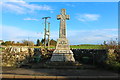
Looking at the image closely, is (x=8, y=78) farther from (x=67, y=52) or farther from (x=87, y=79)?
(x=67, y=52)

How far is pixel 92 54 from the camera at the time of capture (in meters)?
12.5

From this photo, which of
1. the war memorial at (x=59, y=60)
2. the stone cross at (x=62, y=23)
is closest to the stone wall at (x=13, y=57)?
the war memorial at (x=59, y=60)

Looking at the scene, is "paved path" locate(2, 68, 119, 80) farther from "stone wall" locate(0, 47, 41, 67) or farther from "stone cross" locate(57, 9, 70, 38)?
"stone cross" locate(57, 9, 70, 38)

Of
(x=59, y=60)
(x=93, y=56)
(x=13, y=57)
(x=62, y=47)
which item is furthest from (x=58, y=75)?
(x=93, y=56)

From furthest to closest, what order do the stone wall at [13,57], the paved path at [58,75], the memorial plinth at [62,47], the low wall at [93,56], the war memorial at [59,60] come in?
the memorial plinth at [62,47] → the low wall at [93,56] → the stone wall at [13,57] → the war memorial at [59,60] → the paved path at [58,75]

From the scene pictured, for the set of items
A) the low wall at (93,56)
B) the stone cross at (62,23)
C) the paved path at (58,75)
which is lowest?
the paved path at (58,75)

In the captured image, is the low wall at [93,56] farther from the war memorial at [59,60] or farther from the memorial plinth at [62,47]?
the memorial plinth at [62,47]

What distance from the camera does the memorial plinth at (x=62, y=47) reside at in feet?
35.0

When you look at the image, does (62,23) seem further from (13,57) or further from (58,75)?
(58,75)

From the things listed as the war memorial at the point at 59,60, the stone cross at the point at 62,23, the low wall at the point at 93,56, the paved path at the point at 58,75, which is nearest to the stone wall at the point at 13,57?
the war memorial at the point at 59,60

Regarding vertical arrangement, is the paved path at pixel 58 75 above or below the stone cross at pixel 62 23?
below

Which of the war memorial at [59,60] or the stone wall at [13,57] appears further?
the stone wall at [13,57]

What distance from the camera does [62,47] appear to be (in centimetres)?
1114

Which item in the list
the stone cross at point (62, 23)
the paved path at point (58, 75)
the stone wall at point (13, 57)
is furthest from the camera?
the stone cross at point (62, 23)
